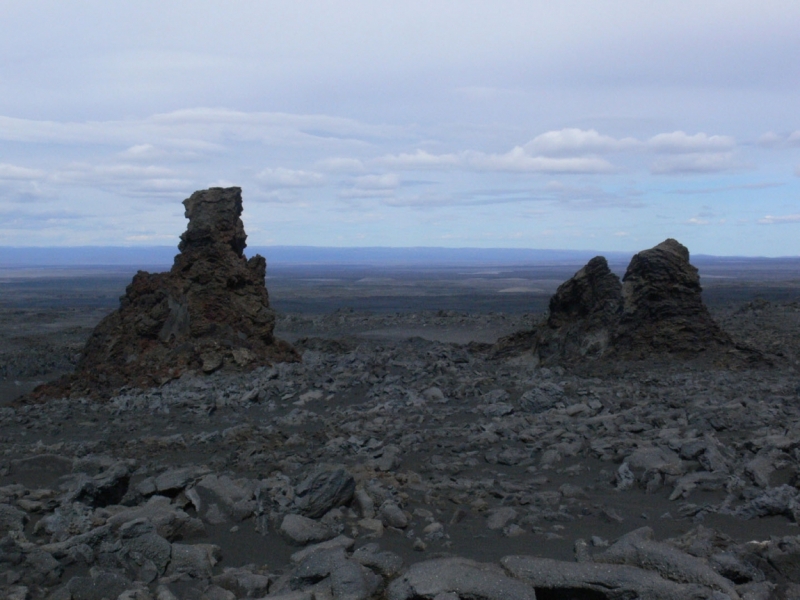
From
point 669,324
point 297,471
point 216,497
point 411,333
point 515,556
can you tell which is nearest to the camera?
point 515,556

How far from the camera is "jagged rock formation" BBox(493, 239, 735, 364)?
1603 centimetres

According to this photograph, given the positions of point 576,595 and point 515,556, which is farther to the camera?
point 515,556

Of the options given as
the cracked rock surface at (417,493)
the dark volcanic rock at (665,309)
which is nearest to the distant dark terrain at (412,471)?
the cracked rock surface at (417,493)

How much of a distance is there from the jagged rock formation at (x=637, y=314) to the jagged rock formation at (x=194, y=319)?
6246 millimetres

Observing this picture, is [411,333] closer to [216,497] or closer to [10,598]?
[216,497]

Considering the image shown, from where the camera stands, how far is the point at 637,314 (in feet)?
54.5

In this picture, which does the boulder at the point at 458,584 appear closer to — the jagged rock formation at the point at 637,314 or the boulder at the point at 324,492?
the boulder at the point at 324,492

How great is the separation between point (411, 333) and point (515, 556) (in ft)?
78.2

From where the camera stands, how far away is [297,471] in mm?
8609

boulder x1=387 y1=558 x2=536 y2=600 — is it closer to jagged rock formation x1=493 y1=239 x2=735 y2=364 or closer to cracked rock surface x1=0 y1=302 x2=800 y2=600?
cracked rock surface x1=0 y1=302 x2=800 y2=600

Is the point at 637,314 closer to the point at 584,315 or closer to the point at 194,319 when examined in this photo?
the point at 584,315

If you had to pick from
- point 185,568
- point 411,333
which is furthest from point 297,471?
point 411,333

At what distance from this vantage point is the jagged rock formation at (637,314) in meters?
16.0

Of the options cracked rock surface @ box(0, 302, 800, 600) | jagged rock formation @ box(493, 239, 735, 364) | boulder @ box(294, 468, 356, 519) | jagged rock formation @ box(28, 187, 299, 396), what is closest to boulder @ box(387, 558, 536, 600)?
cracked rock surface @ box(0, 302, 800, 600)
